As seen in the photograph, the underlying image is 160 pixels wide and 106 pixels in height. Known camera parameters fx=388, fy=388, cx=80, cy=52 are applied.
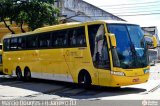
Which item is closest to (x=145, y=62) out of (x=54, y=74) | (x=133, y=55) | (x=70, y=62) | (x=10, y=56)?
(x=133, y=55)

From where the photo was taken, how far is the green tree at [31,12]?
32531mm

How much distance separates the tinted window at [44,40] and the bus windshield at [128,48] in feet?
16.9

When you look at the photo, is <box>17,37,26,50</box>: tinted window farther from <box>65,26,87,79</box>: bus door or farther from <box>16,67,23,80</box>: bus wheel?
<box>65,26,87,79</box>: bus door

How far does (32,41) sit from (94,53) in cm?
663

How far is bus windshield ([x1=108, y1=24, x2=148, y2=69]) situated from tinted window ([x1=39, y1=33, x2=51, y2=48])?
514 centimetres

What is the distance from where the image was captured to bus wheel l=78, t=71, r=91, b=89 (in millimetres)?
17297

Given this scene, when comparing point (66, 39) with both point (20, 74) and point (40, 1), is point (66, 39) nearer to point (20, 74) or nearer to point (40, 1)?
point (20, 74)

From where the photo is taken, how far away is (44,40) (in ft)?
68.7

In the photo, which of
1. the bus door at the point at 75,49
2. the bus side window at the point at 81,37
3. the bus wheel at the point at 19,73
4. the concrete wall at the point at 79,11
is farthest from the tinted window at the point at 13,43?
the concrete wall at the point at 79,11

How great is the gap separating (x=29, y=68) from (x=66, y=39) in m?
5.31

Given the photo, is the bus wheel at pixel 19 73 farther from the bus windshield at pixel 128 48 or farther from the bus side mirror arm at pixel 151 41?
the bus windshield at pixel 128 48

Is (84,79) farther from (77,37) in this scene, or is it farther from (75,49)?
(77,37)

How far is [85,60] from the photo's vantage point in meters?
17.3

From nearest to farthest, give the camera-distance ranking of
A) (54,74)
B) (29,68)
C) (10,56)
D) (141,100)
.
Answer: (141,100)
(54,74)
(29,68)
(10,56)
